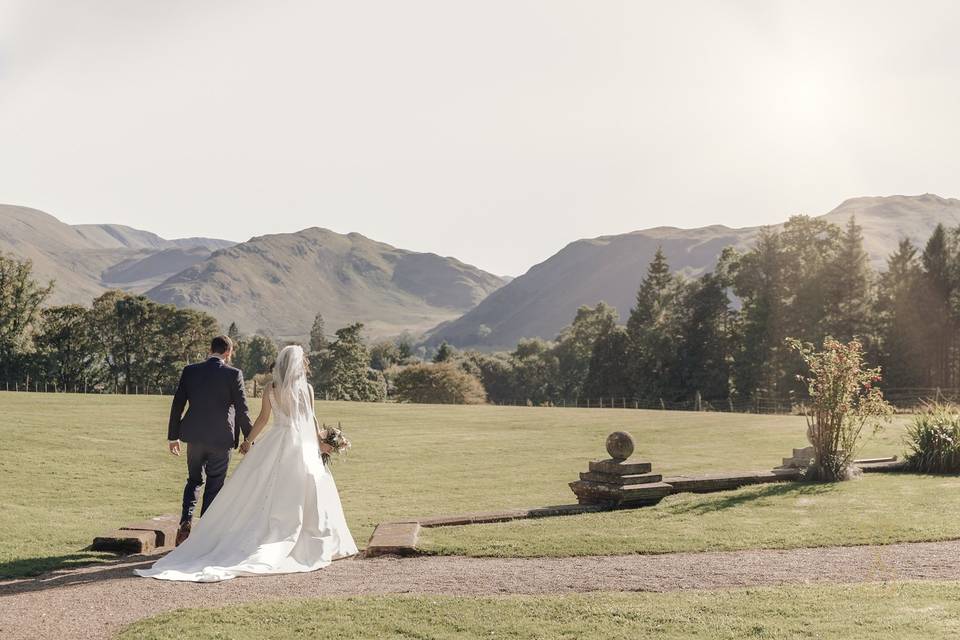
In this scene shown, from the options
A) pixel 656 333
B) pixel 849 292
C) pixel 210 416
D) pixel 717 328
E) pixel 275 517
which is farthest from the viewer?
pixel 656 333

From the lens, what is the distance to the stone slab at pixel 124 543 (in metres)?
11.1

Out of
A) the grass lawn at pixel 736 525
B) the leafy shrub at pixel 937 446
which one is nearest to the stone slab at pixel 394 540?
the grass lawn at pixel 736 525

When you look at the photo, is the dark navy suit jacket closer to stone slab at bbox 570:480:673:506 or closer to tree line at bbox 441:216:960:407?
stone slab at bbox 570:480:673:506

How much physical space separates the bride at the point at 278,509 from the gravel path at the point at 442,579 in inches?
14.3

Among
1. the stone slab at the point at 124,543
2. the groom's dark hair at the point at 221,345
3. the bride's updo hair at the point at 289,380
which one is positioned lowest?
the stone slab at the point at 124,543

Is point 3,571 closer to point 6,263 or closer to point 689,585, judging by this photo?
point 689,585

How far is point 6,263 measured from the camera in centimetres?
7875

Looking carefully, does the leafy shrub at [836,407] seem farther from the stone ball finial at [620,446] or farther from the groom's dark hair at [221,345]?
the groom's dark hair at [221,345]

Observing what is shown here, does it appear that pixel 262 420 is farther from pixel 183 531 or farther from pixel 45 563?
pixel 45 563

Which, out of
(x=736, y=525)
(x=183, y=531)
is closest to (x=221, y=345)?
(x=183, y=531)

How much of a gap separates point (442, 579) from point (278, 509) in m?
2.52

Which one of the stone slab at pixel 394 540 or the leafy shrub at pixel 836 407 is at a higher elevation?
the leafy shrub at pixel 836 407

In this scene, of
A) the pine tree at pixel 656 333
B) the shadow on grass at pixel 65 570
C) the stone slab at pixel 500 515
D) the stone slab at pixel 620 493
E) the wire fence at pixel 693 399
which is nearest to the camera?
the shadow on grass at pixel 65 570

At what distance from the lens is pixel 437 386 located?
10306 centimetres
